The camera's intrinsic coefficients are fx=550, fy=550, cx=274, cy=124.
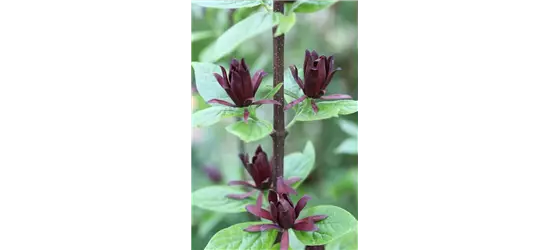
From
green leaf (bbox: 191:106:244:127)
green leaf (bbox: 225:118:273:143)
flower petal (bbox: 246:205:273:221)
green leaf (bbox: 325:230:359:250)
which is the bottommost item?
green leaf (bbox: 325:230:359:250)

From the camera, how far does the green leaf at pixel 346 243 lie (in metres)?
1.13

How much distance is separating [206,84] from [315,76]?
209mm

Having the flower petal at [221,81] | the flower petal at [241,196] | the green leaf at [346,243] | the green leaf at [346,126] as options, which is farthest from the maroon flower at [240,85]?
the green leaf at [346,126]

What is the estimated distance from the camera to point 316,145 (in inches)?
54.6

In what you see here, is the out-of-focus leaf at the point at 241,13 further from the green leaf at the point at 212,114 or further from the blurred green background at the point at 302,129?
the green leaf at the point at 212,114

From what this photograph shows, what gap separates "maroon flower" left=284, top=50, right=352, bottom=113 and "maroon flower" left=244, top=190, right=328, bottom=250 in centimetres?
17

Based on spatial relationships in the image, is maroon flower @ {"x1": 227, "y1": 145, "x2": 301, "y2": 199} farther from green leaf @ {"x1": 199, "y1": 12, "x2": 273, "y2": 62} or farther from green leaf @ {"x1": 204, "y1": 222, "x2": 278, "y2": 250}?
green leaf @ {"x1": 199, "y1": 12, "x2": 273, "y2": 62}

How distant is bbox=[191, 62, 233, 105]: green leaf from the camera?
3.39 feet

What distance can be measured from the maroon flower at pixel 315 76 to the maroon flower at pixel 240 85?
64 millimetres

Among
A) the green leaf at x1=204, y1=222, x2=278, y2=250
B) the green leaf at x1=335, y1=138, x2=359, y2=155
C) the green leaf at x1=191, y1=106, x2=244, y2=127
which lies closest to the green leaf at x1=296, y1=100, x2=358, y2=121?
the green leaf at x1=191, y1=106, x2=244, y2=127

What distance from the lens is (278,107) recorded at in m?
1.02
